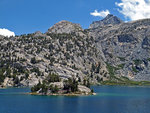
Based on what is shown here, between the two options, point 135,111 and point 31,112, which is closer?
point 31,112

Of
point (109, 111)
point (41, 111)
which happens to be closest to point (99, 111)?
point (109, 111)

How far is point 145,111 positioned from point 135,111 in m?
5.53

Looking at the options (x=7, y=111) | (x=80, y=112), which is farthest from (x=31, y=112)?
(x=80, y=112)

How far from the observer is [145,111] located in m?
130

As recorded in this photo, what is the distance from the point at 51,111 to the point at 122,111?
122ft

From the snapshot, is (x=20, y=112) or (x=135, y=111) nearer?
(x=20, y=112)

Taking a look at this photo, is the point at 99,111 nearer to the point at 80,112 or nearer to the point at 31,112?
the point at 80,112

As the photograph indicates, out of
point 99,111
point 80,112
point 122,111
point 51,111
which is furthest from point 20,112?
point 122,111

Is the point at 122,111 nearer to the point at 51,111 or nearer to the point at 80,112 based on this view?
the point at 80,112

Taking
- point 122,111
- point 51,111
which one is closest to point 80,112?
point 51,111

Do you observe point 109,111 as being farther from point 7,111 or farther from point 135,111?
point 7,111

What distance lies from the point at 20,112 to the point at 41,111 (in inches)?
417

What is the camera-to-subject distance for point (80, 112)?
124m

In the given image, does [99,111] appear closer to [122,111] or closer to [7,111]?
[122,111]
